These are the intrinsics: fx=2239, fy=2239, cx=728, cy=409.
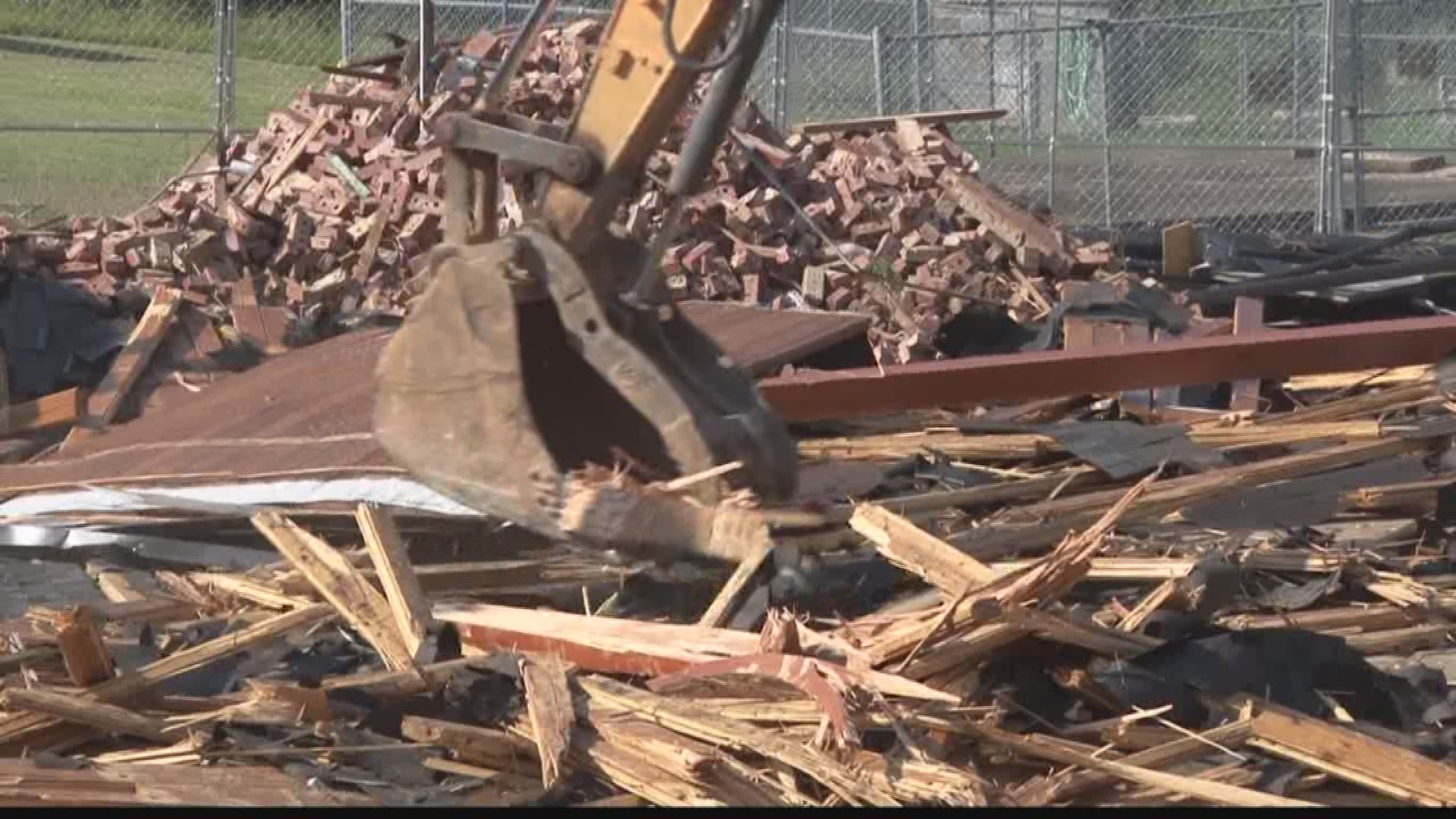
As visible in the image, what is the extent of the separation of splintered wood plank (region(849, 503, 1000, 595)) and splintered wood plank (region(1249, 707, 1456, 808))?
2.78ft

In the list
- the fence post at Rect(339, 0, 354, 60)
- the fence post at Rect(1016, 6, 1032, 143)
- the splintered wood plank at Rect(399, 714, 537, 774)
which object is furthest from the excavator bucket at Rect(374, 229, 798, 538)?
the fence post at Rect(1016, 6, 1032, 143)

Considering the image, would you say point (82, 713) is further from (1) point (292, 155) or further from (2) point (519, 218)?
(1) point (292, 155)

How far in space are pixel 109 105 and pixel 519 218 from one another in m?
18.4

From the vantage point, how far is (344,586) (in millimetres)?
6965

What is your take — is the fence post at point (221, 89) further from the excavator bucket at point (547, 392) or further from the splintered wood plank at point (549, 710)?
the splintered wood plank at point (549, 710)

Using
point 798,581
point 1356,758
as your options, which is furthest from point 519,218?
point 1356,758

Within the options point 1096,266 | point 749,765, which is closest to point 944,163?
point 1096,266

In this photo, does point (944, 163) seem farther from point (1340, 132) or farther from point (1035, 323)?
point (1340, 132)

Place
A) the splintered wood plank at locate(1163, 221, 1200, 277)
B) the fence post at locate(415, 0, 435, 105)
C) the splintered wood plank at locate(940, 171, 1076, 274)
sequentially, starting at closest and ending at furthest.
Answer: the splintered wood plank at locate(940, 171, 1076, 274) → the splintered wood plank at locate(1163, 221, 1200, 277) → the fence post at locate(415, 0, 435, 105)

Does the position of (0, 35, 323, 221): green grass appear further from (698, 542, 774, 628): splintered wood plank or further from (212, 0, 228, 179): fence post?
(698, 542, 774, 628): splintered wood plank

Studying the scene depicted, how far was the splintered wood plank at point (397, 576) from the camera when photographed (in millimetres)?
6625

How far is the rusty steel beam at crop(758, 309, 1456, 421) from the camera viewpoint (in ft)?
28.7

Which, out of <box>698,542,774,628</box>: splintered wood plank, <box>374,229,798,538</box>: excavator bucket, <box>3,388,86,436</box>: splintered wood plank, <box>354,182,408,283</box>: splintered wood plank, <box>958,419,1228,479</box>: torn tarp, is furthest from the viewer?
<box>354,182,408,283</box>: splintered wood plank

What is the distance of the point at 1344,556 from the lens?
7.64 meters
